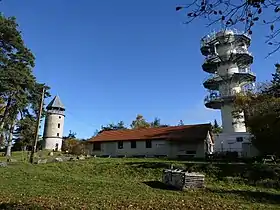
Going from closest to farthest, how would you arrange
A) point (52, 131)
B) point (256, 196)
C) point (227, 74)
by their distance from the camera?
point (256, 196) → point (227, 74) → point (52, 131)

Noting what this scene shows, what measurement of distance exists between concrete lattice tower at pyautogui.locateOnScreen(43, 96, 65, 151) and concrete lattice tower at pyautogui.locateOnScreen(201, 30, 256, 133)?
38.5 meters

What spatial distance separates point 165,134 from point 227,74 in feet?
46.9

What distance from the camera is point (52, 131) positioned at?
71938 millimetres

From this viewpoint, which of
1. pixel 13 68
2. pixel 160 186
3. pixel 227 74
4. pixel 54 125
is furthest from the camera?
pixel 54 125

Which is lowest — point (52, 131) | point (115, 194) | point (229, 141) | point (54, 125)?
point (115, 194)

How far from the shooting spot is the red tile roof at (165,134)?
42700mm

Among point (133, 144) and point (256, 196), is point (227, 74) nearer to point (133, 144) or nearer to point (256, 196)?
point (133, 144)

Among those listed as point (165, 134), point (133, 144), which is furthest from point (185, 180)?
point (133, 144)

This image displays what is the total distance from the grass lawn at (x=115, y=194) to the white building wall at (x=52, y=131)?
47.7 m

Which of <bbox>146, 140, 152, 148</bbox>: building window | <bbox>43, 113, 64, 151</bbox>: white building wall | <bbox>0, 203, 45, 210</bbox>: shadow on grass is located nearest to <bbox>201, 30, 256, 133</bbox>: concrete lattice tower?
<bbox>146, 140, 152, 148</bbox>: building window

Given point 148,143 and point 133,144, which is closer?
point 148,143

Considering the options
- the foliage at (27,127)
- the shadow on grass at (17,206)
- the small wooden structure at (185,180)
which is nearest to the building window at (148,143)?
the foliage at (27,127)

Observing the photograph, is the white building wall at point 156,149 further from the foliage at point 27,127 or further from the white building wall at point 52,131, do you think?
the white building wall at point 52,131

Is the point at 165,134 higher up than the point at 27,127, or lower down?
lower down
